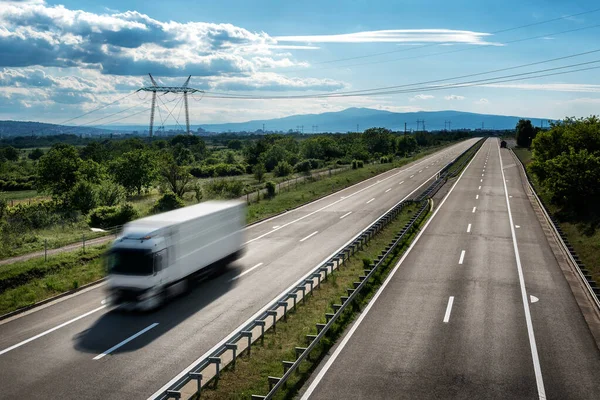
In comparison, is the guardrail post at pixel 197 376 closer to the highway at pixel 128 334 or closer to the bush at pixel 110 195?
the highway at pixel 128 334

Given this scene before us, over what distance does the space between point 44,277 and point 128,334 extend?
8.50 meters

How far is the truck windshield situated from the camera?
1647cm

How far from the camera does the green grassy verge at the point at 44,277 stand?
727 inches

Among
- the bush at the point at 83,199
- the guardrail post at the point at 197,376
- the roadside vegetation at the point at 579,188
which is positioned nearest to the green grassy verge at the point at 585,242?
the roadside vegetation at the point at 579,188

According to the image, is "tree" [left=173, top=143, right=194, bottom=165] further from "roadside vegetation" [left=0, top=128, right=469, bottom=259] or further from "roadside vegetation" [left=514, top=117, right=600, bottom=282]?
"roadside vegetation" [left=514, top=117, right=600, bottom=282]

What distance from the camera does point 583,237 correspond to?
29031 mm

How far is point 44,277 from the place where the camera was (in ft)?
69.9

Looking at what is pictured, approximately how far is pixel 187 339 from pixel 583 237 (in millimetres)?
24869

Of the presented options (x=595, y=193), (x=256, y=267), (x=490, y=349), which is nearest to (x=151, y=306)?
(x=256, y=267)

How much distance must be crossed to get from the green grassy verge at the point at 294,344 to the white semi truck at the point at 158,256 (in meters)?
4.48

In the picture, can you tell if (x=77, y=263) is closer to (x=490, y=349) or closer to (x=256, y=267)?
(x=256, y=267)

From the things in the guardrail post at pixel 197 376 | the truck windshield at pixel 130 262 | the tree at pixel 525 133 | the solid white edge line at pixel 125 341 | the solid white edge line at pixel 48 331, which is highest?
the tree at pixel 525 133

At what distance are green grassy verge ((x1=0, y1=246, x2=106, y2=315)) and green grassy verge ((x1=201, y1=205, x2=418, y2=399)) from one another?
842 cm

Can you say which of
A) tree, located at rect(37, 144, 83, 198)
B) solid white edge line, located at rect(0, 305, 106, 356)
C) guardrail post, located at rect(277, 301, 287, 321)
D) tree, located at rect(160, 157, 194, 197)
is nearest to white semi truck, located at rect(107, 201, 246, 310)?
solid white edge line, located at rect(0, 305, 106, 356)
